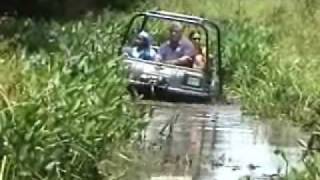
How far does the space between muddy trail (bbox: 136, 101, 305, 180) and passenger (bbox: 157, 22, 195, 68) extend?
925 mm

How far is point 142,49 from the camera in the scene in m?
14.7

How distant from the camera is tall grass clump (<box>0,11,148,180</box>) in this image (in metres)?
7.61

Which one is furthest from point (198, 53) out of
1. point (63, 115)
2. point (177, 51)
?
point (63, 115)

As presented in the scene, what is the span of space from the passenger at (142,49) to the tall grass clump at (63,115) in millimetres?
2354

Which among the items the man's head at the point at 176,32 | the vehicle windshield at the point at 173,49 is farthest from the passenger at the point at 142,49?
the man's head at the point at 176,32

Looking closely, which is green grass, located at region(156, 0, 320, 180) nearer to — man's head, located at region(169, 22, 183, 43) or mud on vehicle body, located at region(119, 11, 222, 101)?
mud on vehicle body, located at region(119, 11, 222, 101)

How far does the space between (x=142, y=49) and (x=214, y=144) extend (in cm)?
402

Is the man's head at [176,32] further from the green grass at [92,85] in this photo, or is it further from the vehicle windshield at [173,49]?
the green grass at [92,85]

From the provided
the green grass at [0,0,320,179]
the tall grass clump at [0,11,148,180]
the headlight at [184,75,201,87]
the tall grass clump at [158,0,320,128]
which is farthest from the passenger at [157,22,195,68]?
the tall grass clump at [0,11,148,180]

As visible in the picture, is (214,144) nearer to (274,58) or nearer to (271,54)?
(274,58)

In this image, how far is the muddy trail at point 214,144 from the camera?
9.45 metres

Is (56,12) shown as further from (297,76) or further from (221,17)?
(297,76)

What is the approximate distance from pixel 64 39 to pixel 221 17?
743 cm

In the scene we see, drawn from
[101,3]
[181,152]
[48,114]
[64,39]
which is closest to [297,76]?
[64,39]
